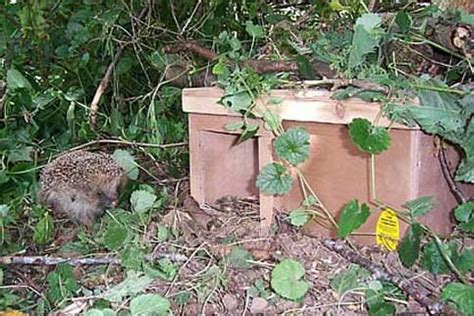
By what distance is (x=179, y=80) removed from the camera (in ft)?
6.89

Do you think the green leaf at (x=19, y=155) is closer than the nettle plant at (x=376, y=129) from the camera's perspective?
No

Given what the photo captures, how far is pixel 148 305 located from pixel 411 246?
42 centimetres

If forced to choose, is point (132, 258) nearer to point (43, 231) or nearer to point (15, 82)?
point (43, 231)

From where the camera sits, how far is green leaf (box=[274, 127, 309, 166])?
126 cm

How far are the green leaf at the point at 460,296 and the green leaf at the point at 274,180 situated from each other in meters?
0.36

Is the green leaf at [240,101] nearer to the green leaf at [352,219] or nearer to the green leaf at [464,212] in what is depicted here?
the green leaf at [352,219]

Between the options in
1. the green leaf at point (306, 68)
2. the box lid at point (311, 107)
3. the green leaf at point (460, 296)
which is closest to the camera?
the green leaf at point (460, 296)

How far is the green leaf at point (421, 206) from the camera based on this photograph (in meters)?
1.17

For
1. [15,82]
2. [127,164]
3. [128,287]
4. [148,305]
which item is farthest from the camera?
[15,82]

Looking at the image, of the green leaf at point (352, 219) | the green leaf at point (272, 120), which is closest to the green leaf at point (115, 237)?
the green leaf at point (272, 120)

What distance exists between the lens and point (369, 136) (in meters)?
1.16

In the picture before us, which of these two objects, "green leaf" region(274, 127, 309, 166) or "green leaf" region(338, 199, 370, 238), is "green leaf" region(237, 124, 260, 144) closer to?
"green leaf" region(274, 127, 309, 166)

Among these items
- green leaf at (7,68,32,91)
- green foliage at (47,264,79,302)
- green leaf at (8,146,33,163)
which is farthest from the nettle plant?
green leaf at (7,68,32,91)

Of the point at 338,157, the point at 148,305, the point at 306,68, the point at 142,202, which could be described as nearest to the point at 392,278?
the point at 338,157
